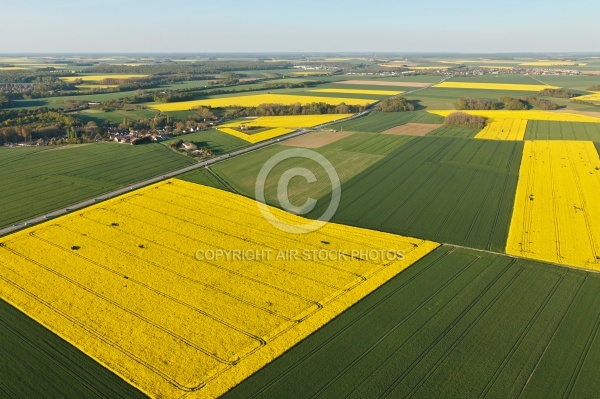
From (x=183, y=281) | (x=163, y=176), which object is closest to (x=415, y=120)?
(x=163, y=176)

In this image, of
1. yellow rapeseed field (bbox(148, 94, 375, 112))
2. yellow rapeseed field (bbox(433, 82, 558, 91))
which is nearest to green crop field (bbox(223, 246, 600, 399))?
yellow rapeseed field (bbox(148, 94, 375, 112))

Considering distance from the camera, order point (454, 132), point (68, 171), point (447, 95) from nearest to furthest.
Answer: point (68, 171) < point (454, 132) < point (447, 95)

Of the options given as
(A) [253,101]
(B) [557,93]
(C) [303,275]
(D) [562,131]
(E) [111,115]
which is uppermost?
(B) [557,93]

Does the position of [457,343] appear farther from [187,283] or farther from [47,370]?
[47,370]

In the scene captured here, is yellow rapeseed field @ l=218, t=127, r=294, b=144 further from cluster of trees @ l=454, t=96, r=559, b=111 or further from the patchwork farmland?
cluster of trees @ l=454, t=96, r=559, b=111

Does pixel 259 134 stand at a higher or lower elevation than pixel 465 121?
lower

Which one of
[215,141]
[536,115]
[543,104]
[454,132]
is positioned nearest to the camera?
[215,141]

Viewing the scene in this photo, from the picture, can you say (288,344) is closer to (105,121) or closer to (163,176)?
(163,176)

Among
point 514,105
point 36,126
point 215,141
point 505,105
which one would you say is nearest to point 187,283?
point 215,141

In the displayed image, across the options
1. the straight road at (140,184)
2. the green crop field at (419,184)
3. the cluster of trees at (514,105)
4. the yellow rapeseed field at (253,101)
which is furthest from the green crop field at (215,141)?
the cluster of trees at (514,105)
